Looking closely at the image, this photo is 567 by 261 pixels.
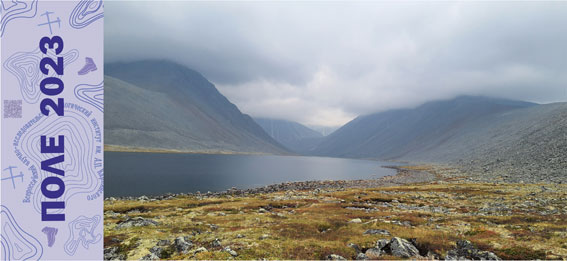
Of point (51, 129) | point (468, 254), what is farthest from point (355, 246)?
point (51, 129)

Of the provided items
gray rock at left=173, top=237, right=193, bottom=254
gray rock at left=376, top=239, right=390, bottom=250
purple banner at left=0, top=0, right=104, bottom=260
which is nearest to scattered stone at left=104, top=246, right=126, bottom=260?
gray rock at left=173, top=237, right=193, bottom=254

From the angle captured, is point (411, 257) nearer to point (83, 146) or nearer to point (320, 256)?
point (320, 256)

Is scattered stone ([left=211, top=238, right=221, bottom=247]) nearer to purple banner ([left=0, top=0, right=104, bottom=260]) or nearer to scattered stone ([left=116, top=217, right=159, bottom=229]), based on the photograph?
purple banner ([left=0, top=0, right=104, bottom=260])

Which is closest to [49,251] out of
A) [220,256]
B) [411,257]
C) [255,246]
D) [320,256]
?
[220,256]

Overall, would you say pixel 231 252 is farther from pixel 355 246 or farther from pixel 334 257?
pixel 355 246

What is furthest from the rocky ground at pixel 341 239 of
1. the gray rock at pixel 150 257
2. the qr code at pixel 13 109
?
the qr code at pixel 13 109

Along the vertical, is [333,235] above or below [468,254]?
below
